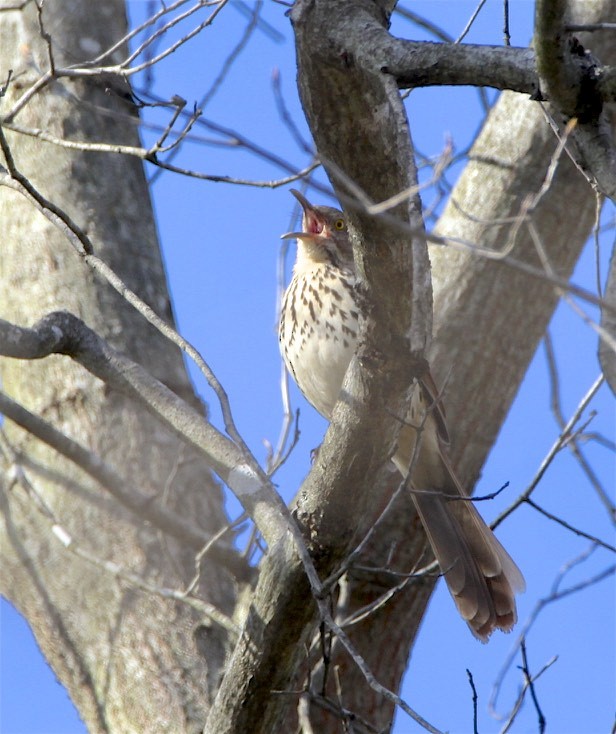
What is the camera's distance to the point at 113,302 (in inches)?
174

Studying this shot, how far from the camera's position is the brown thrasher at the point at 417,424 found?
396cm

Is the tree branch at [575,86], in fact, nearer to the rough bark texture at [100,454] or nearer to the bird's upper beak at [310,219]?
the rough bark texture at [100,454]

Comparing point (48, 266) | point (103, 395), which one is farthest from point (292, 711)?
point (48, 266)

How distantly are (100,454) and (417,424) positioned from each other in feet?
4.20

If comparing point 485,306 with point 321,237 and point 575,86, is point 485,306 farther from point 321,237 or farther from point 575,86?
point 575,86

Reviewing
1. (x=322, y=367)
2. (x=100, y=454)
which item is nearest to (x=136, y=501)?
(x=100, y=454)

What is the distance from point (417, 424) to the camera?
3992 mm

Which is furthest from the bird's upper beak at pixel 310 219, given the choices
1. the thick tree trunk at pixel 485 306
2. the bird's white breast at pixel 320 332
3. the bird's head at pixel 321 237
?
the thick tree trunk at pixel 485 306

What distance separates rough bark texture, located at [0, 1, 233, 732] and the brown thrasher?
→ 60cm

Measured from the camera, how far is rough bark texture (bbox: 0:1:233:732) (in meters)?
3.86

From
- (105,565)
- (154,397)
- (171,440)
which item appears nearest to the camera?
(154,397)

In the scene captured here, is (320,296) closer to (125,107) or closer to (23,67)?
(125,107)

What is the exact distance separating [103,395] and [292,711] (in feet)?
4.83

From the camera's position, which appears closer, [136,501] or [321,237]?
[136,501]
